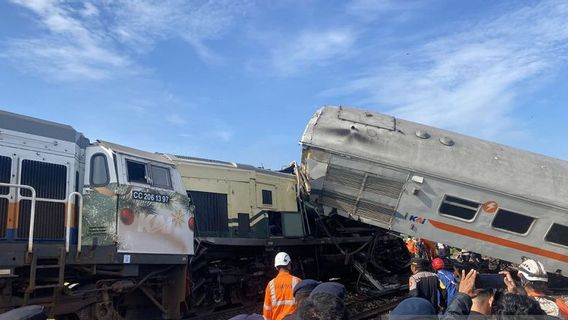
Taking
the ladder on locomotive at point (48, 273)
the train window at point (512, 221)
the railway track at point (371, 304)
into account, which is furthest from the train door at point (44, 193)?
the train window at point (512, 221)

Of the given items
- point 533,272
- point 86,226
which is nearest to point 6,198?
point 86,226

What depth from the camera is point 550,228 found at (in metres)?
9.85

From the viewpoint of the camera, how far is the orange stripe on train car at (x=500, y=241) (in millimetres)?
10039

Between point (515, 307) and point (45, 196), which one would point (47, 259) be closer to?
point (45, 196)

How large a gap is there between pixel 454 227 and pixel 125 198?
21.5 ft

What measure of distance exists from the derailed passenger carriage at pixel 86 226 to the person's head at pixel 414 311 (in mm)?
5704

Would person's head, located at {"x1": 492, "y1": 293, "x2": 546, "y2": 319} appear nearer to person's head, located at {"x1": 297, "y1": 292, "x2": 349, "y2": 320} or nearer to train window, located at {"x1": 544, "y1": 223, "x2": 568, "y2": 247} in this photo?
person's head, located at {"x1": 297, "y1": 292, "x2": 349, "y2": 320}

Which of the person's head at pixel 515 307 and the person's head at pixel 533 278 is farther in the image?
the person's head at pixel 533 278

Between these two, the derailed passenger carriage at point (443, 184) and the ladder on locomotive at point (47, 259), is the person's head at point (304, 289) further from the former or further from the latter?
the derailed passenger carriage at point (443, 184)

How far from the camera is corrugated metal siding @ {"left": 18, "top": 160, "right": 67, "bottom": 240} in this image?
7500 millimetres

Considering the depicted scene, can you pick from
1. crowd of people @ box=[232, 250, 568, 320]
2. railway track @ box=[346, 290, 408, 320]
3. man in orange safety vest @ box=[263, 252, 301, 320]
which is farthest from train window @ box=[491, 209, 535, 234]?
man in orange safety vest @ box=[263, 252, 301, 320]

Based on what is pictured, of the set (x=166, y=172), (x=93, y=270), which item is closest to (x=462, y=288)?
(x=93, y=270)

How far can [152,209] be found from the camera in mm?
8648

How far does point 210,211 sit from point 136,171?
2.98m
